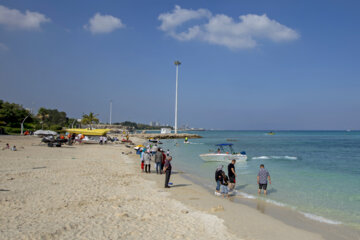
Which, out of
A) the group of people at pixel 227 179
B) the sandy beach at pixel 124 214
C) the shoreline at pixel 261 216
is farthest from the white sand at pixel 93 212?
the group of people at pixel 227 179

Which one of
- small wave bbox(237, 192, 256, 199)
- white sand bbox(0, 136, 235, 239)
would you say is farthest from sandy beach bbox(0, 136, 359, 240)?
small wave bbox(237, 192, 256, 199)

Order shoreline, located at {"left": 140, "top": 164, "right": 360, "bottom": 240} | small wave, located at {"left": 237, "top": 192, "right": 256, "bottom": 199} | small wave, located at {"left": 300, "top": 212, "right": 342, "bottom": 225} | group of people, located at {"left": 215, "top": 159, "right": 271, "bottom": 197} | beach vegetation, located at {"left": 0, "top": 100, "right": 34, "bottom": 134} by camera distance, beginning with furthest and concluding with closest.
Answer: beach vegetation, located at {"left": 0, "top": 100, "right": 34, "bottom": 134} → small wave, located at {"left": 237, "top": 192, "right": 256, "bottom": 199} → group of people, located at {"left": 215, "top": 159, "right": 271, "bottom": 197} → small wave, located at {"left": 300, "top": 212, "right": 342, "bottom": 225} → shoreline, located at {"left": 140, "top": 164, "right": 360, "bottom": 240}

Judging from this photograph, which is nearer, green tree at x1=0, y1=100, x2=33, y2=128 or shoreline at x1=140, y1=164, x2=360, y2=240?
shoreline at x1=140, y1=164, x2=360, y2=240

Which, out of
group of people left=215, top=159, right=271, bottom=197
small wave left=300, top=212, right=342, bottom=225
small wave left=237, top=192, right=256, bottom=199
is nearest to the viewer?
small wave left=300, top=212, right=342, bottom=225

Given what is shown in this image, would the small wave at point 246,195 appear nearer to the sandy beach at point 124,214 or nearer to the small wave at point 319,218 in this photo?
the sandy beach at point 124,214

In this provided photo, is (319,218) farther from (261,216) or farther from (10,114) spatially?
(10,114)

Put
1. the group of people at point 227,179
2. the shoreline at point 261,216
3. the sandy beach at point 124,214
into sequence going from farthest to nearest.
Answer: the group of people at point 227,179
the shoreline at point 261,216
the sandy beach at point 124,214

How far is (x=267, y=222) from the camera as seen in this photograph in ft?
26.7

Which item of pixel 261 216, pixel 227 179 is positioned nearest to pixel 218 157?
pixel 227 179

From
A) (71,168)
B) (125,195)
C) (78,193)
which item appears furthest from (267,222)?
(71,168)

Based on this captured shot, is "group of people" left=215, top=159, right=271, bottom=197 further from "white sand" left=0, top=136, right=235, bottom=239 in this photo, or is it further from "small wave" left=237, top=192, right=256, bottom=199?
"white sand" left=0, top=136, right=235, bottom=239

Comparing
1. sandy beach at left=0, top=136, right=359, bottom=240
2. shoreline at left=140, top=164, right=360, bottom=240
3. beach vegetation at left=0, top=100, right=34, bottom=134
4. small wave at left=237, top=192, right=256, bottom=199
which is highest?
beach vegetation at left=0, top=100, right=34, bottom=134

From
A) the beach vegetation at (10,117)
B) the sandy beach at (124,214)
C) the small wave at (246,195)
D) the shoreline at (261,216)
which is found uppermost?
the beach vegetation at (10,117)

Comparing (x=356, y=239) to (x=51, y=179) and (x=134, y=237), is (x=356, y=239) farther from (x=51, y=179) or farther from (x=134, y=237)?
(x=51, y=179)
